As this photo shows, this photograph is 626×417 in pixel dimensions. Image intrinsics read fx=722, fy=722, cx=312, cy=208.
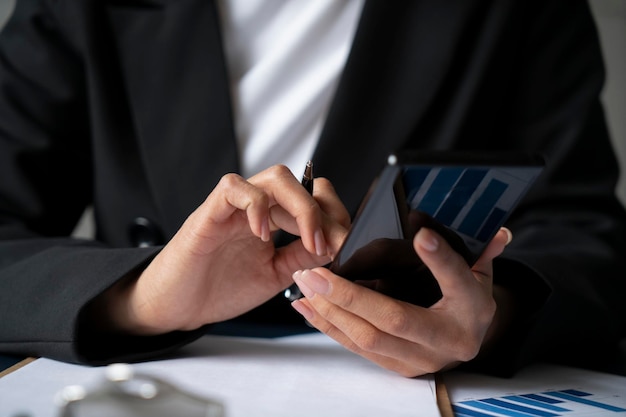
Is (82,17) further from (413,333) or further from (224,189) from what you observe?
(413,333)

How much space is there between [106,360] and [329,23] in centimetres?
50

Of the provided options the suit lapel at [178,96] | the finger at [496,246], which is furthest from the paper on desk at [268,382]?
the suit lapel at [178,96]

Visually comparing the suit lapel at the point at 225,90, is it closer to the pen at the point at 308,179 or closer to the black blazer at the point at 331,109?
the black blazer at the point at 331,109

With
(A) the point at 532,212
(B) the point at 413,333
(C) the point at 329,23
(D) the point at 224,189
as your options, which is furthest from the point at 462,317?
(C) the point at 329,23

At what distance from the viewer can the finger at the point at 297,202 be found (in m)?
0.53

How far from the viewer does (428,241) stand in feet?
1.50

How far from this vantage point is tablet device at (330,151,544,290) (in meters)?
0.41

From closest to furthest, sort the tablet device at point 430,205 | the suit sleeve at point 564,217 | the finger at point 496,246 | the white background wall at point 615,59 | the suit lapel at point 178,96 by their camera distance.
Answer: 1. the tablet device at point 430,205
2. the finger at point 496,246
3. the suit sleeve at point 564,217
4. the suit lapel at point 178,96
5. the white background wall at point 615,59

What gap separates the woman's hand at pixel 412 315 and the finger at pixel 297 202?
0.09 ft

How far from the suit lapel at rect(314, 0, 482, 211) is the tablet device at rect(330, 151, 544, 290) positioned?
0.32 metres

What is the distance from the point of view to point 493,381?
1.94 feet

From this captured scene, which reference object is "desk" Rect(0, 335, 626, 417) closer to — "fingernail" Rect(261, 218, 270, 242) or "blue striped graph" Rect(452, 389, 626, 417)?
"blue striped graph" Rect(452, 389, 626, 417)

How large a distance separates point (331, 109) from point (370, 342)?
38 cm

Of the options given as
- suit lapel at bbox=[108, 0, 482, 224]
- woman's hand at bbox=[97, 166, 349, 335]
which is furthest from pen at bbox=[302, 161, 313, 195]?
suit lapel at bbox=[108, 0, 482, 224]
